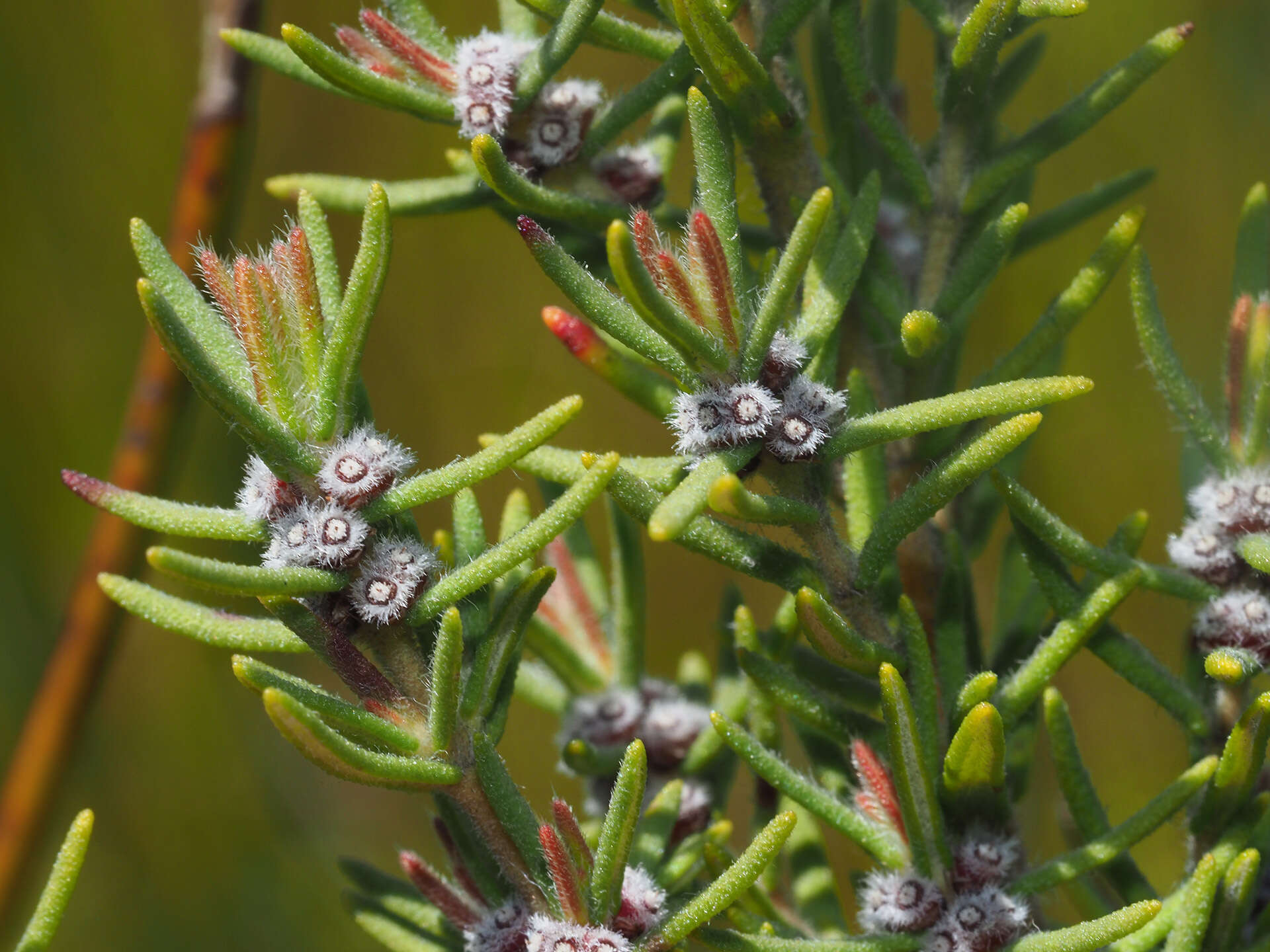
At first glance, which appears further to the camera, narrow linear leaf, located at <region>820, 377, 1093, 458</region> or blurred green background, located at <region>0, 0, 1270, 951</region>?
blurred green background, located at <region>0, 0, 1270, 951</region>

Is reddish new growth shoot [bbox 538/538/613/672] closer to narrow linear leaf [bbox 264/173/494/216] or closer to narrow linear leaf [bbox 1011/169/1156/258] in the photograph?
narrow linear leaf [bbox 264/173/494/216]

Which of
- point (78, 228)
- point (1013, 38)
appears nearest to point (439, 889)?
point (1013, 38)

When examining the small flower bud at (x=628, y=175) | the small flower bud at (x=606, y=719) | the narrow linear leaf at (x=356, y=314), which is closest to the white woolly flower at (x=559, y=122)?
the small flower bud at (x=628, y=175)

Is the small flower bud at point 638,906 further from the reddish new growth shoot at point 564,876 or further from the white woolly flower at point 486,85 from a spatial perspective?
the white woolly flower at point 486,85

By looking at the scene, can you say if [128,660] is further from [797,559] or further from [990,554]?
[797,559]

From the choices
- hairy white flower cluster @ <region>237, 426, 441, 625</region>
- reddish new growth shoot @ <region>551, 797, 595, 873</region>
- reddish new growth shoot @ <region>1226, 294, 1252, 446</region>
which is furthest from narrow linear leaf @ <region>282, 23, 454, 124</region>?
reddish new growth shoot @ <region>1226, 294, 1252, 446</region>

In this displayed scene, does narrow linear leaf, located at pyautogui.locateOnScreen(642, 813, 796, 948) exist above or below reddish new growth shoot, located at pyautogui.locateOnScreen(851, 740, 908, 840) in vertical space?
below

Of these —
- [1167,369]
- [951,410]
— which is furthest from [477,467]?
[1167,369]
